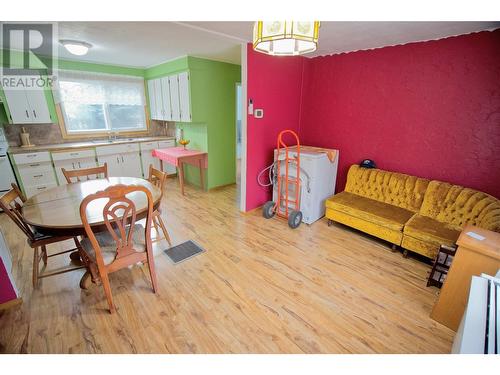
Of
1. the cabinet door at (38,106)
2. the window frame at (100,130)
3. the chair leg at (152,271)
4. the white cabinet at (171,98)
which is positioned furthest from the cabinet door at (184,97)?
the chair leg at (152,271)

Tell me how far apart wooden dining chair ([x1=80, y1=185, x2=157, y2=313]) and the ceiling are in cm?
182

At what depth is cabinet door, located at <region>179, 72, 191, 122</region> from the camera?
378 cm

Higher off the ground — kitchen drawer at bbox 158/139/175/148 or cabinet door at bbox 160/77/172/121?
cabinet door at bbox 160/77/172/121

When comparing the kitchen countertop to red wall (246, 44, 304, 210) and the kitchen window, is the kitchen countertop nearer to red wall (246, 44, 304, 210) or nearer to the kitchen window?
the kitchen window

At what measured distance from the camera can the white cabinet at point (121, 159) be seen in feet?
13.8

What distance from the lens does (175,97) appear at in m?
4.12

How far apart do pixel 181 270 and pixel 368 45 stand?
3.45 meters

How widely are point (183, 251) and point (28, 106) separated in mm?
3626

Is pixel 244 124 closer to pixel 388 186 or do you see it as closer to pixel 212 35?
pixel 212 35

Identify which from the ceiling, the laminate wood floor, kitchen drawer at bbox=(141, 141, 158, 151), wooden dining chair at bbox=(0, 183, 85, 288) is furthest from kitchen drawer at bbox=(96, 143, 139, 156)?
wooden dining chair at bbox=(0, 183, 85, 288)

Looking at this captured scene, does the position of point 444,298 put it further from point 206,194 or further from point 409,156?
point 206,194

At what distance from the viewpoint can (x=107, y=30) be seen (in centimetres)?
248

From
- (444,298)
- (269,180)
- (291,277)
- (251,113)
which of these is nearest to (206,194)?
(269,180)

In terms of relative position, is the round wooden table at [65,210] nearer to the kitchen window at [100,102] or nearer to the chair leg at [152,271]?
the chair leg at [152,271]
